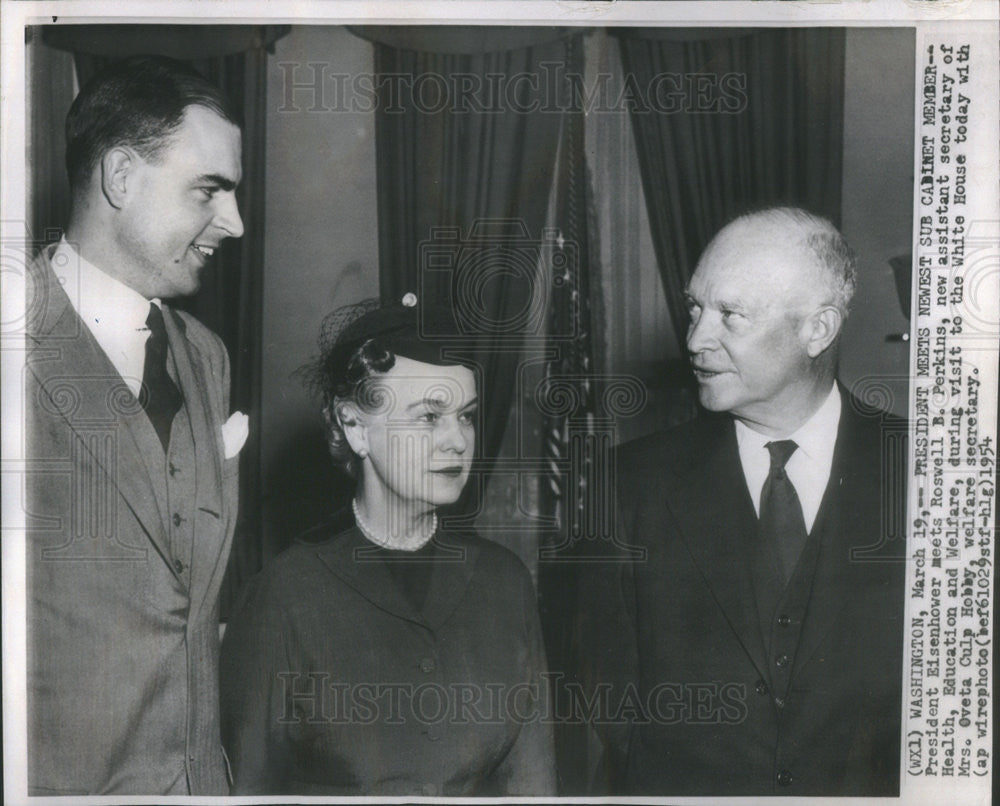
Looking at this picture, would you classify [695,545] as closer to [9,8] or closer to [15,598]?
[15,598]

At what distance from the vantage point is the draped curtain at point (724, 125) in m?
2.55

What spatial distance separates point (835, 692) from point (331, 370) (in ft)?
4.59

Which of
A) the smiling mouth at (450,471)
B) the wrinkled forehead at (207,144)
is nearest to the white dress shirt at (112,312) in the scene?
the wrinkled forehead at (207,144)

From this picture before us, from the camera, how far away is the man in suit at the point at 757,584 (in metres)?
2.56

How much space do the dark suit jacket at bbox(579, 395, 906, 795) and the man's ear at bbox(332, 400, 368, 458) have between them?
60 cm

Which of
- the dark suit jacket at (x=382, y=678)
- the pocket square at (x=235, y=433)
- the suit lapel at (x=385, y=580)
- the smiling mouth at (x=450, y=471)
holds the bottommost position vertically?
the dark suit jacket at (x=382, y=678)

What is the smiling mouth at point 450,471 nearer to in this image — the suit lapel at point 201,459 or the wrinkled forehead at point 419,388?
the wrinkled forehead at point 419,388

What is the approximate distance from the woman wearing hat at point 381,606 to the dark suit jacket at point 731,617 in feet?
0.80

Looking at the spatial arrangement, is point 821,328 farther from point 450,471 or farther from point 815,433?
point 450,471

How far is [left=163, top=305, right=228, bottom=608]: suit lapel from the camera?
2557mm

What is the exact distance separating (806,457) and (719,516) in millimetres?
248

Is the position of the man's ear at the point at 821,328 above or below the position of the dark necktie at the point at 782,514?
above

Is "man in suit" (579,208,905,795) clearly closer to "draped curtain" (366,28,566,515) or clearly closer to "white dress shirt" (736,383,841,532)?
"white dress shirt" (736,383,841,532)

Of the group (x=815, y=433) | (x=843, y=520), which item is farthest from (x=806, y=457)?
(x=843, y=520)
